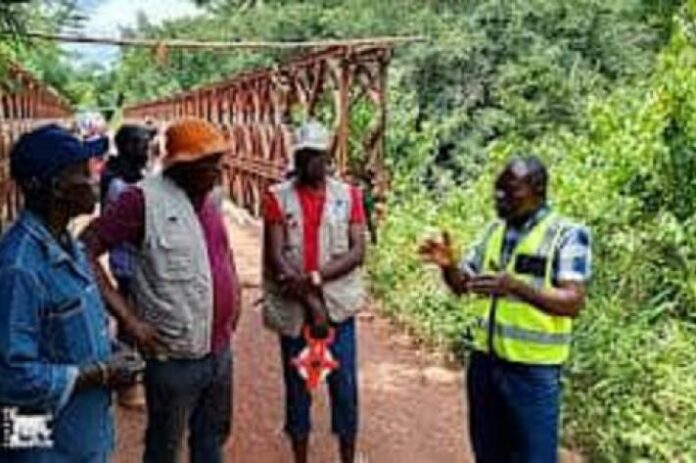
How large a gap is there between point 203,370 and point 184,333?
17 cm

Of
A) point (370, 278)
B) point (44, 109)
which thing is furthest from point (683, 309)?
point (44, 109)

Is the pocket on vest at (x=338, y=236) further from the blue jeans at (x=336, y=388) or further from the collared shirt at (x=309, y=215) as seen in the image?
the blue jeans at (x=336, y=388)

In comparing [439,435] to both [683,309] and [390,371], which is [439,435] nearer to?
[390,371]

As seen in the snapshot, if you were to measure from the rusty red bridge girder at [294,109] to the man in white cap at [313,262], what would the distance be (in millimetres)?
3920

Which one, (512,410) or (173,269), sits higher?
(173,269)

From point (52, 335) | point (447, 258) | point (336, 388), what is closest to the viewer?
point (52, 335)

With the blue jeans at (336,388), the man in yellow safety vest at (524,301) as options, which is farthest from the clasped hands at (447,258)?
the blue jeans at (336,388)

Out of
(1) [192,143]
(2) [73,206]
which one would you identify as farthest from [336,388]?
(2) [73,206]

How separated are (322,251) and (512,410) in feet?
3.89

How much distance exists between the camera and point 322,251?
545 cm

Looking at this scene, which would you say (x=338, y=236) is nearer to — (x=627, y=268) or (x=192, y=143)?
(x=192, y=143)

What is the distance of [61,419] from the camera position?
3324mm

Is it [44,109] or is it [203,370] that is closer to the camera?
[203,370]

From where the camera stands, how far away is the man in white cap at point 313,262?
5.38 m
